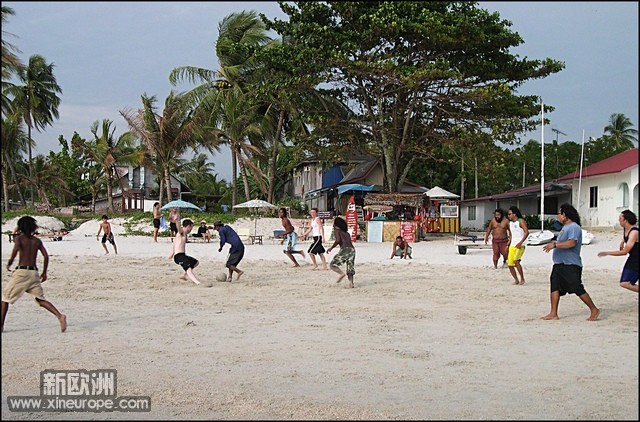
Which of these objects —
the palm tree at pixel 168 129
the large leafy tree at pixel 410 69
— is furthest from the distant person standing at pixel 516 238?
the palm tree at pixel 168 129

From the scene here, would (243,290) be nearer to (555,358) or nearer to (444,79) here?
(555,358)

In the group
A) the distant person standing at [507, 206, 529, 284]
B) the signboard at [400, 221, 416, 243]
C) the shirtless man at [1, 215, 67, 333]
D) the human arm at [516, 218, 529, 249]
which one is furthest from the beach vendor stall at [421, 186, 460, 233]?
the shirtless man at [1, 215, 67, 333]

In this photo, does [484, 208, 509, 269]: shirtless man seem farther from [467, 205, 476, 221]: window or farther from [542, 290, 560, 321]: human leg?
[467, 205, 476, 221]: window

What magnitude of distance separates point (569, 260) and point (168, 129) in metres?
30.7

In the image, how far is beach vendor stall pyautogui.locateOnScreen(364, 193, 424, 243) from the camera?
27.7 meters

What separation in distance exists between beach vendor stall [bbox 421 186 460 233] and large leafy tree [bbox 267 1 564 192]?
9.81 ft

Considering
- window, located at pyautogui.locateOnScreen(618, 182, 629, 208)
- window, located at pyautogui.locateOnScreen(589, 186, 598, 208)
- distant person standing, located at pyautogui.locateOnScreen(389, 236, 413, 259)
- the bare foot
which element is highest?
window, located at pyautogui.locateOnScreen(589, 186, 598, 208)

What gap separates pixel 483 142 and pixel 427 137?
10.4ft

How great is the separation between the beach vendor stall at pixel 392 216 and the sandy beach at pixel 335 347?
44.8ft

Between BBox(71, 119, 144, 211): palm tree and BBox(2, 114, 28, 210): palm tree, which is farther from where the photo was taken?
BBox(71, 119, 144, 211): palm tree

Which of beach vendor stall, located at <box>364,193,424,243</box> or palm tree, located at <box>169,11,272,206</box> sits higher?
palm tree, located at <box>169,11,272,206</box>

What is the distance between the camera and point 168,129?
3641 centimetres

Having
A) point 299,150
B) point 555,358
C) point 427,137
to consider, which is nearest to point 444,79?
point 427,137

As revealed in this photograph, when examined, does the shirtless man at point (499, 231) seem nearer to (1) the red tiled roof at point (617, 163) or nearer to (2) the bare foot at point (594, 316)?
(1) the red tiled roof at point (617, 163)
